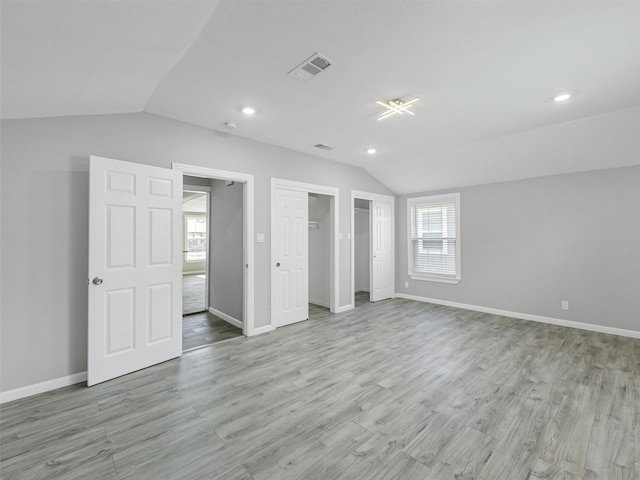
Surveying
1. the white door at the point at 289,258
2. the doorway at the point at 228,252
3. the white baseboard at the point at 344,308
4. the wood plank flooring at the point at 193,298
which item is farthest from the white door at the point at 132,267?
the white baseboard at the point at 344,308

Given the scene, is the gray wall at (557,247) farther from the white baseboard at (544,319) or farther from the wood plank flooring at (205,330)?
the wood plank flooring at (205,330)

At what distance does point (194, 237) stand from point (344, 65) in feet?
33.1

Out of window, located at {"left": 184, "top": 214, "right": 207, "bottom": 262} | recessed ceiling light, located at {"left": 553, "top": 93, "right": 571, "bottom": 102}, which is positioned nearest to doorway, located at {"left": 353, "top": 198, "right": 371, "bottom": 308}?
recessed ceiling light, located at {"left": 553, "top": 93, "right": 571, "bottom": 102}

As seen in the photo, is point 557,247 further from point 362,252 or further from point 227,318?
point 227,318

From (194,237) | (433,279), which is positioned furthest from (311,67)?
(194,237)

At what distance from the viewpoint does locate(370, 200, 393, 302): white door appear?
19.4 feet

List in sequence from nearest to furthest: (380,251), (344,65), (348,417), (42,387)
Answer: (348,417) → (344,65) → (42,387) → (380,251)

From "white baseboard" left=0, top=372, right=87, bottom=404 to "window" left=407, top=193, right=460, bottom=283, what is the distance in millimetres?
5641

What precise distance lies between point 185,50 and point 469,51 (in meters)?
2.12

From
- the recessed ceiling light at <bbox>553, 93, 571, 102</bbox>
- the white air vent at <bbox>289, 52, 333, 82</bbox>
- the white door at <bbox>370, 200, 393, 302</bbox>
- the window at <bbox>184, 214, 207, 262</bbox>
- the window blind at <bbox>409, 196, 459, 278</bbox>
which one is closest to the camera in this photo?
the white air vent at <bbox>289, 52, 333, 82</bbox>

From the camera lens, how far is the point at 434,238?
19.4ft

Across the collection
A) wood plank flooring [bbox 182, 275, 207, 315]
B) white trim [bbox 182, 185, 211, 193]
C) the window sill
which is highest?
white trim [bbox 182, 185, 211, 193]

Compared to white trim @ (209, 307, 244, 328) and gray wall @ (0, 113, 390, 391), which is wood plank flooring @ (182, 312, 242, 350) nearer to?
white trim @ (209, 307, 244, 328)

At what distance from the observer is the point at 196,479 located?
1575 mm
